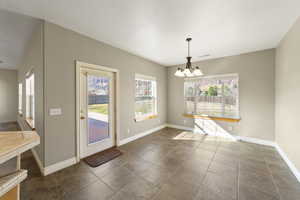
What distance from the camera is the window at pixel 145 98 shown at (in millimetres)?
4048

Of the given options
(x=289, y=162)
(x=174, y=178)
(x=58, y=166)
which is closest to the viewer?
(x=174, y=178)

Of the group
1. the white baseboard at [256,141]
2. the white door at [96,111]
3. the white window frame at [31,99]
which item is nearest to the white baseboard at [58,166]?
the white door at [96,111]

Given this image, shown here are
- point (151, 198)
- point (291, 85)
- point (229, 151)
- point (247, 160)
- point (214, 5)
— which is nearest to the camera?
point (151, 198)

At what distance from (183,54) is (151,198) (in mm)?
3674

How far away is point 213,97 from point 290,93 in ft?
6.47

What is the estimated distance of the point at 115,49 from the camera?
3.24m

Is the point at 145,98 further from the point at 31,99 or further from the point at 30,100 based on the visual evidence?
the point at 30,100

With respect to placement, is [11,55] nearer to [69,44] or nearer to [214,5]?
[69,44]

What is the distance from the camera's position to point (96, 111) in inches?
115

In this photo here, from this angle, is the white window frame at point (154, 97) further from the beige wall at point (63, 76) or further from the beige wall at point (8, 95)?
the beige wall at point (8, 95)

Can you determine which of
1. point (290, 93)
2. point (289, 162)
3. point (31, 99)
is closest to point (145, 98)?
point (31, 99)

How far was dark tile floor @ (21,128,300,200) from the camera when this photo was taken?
1.68 meters

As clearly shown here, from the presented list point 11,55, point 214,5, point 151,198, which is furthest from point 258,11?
point 11,55

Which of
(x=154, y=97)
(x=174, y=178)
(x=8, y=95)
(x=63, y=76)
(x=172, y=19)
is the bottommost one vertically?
(x=174, y=178)
